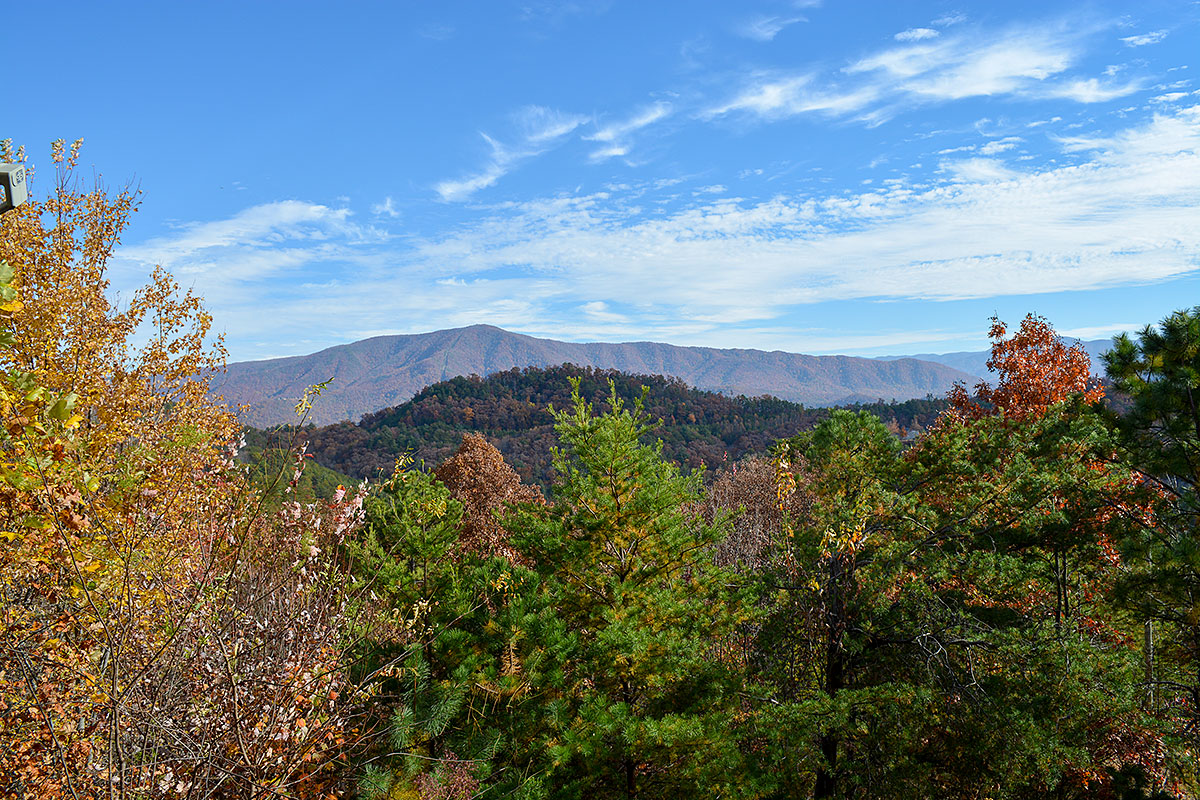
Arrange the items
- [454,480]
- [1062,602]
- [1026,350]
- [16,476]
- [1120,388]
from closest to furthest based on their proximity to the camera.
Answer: [16,476]
[1120,388]
[1062,602]
[1026,350]
[454,480]

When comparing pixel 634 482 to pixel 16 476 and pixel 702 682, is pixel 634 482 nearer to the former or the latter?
pixel 702 682

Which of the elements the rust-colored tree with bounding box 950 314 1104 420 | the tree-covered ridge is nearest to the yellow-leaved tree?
the rust-colored tree with bounding box 950 314 1104 420

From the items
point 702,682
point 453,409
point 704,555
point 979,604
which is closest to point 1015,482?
point 979,604

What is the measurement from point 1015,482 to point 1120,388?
5.65 feet

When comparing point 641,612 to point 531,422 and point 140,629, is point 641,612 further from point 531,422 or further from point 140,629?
point 531,422

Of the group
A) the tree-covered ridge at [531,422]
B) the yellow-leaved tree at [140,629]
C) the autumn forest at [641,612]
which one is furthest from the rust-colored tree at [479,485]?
the tree-covered ridge at [531,422]

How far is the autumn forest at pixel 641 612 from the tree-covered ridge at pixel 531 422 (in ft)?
144

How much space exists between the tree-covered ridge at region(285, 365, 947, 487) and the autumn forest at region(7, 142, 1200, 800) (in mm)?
43819

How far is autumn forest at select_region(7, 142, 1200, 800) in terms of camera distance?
16.8 feet

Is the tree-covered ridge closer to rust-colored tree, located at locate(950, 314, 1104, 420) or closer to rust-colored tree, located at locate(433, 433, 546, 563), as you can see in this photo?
rust-colored tree, located at locate(433, 433, 546, 563)

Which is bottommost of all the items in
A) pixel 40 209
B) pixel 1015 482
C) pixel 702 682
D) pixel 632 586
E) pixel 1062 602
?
pixel 702 682

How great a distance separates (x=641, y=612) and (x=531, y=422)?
7311cm

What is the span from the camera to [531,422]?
8106 centimetres

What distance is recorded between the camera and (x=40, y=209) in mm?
9727
